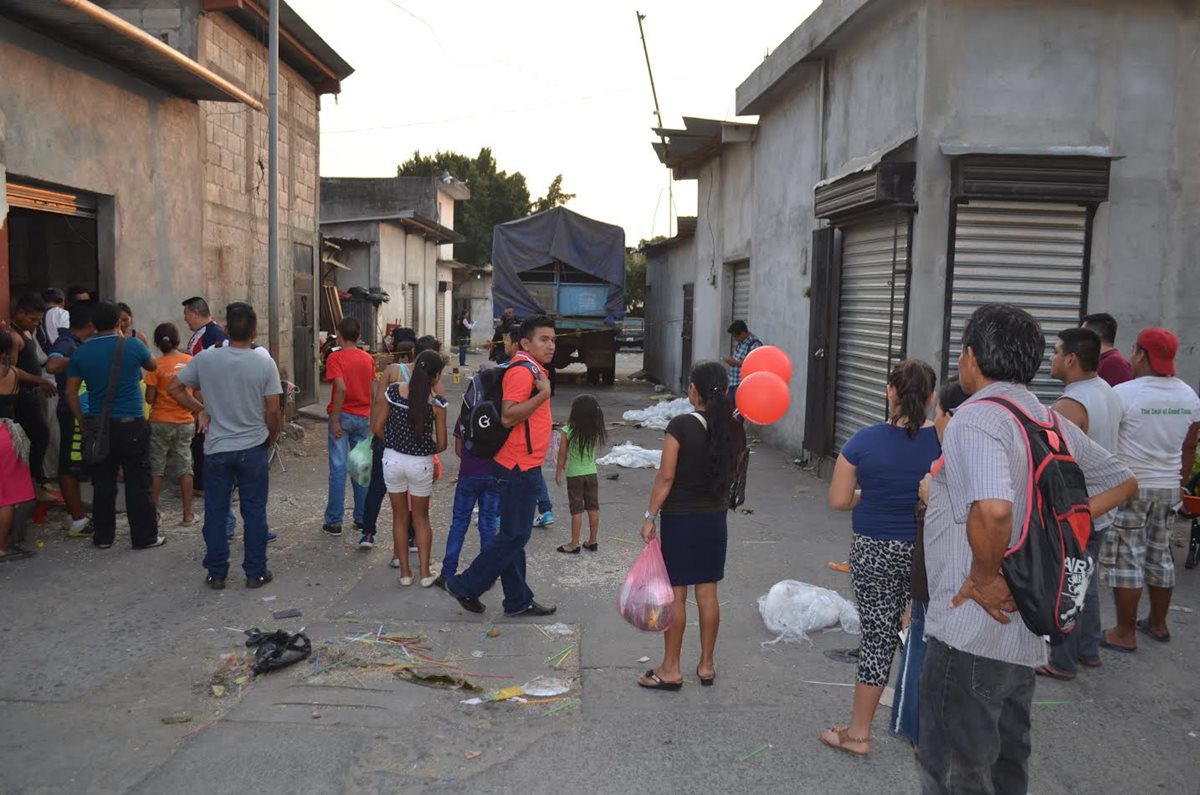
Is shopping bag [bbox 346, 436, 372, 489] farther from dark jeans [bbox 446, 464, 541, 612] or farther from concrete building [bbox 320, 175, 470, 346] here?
concrete building [bbox 320, 175, 470, 346]

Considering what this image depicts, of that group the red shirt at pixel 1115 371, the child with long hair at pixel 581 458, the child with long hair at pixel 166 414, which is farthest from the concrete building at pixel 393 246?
the red shirt at pixel 1115 371

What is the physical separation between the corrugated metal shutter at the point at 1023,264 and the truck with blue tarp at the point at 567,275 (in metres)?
13.2

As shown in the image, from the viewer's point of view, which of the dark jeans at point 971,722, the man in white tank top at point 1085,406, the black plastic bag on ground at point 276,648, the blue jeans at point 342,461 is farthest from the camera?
the blue jeans at point 342,461

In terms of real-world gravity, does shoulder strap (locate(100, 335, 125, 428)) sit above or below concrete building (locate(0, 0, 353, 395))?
below

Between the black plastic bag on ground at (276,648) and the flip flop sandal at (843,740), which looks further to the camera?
the black plastic bag on ground at (276,648)

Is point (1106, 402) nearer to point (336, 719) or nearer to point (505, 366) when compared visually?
point (505, 366)

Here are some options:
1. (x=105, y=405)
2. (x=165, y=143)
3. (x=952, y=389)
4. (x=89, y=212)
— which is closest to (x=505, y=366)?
(x=952, y=389)

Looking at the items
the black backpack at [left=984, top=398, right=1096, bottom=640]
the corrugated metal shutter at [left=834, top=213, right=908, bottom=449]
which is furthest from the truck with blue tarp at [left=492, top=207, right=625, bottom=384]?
the black backpack at [left=984, top=398, right=1096, bottom=640]

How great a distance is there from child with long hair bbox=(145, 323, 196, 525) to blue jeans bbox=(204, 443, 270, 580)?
1.47 metres

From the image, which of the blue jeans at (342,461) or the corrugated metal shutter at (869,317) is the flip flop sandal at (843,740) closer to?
the blue jeans at (342,461)

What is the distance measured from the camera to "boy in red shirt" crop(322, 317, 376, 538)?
7309 millimetres

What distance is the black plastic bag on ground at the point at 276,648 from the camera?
464cm

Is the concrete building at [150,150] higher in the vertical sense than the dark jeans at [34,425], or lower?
higher

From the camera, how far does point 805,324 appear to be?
36.7ft
